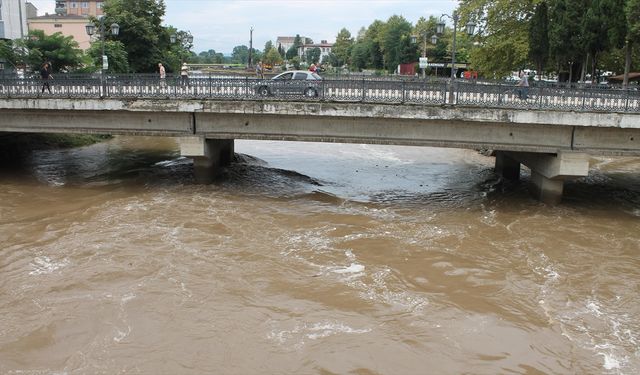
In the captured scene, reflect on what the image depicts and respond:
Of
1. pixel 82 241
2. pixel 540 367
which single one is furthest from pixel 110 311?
pixel 540 367

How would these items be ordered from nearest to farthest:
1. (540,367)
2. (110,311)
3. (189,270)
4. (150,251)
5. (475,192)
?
1. (540,367)
2. (110,311)
3. (189,270)
4. (150,251)
5. (475,192)

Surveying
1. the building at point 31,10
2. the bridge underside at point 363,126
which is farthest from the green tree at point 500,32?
the building at point 31,10

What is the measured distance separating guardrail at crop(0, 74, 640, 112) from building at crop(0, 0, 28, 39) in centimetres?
2880

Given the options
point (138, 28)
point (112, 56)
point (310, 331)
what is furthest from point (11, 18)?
point (310, 331)

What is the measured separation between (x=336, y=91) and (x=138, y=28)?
30.7 m

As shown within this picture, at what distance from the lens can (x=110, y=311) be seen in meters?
10.8

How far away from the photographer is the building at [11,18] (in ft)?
144

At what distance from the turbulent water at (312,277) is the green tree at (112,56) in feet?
59.9

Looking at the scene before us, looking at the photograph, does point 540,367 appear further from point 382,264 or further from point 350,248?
point 350,248

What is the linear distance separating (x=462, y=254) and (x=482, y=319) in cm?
380

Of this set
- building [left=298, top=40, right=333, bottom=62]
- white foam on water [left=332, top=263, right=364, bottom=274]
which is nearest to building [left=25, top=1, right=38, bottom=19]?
white foam on water [left=332, top=263, right=364, bottom=274]

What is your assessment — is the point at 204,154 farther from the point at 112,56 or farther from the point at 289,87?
the point at 112,56

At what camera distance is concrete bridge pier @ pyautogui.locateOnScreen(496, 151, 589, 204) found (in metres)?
18.0

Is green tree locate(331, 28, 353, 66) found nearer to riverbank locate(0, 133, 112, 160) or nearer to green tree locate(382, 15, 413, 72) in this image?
green tree locate(382, 15, 413, 72)
